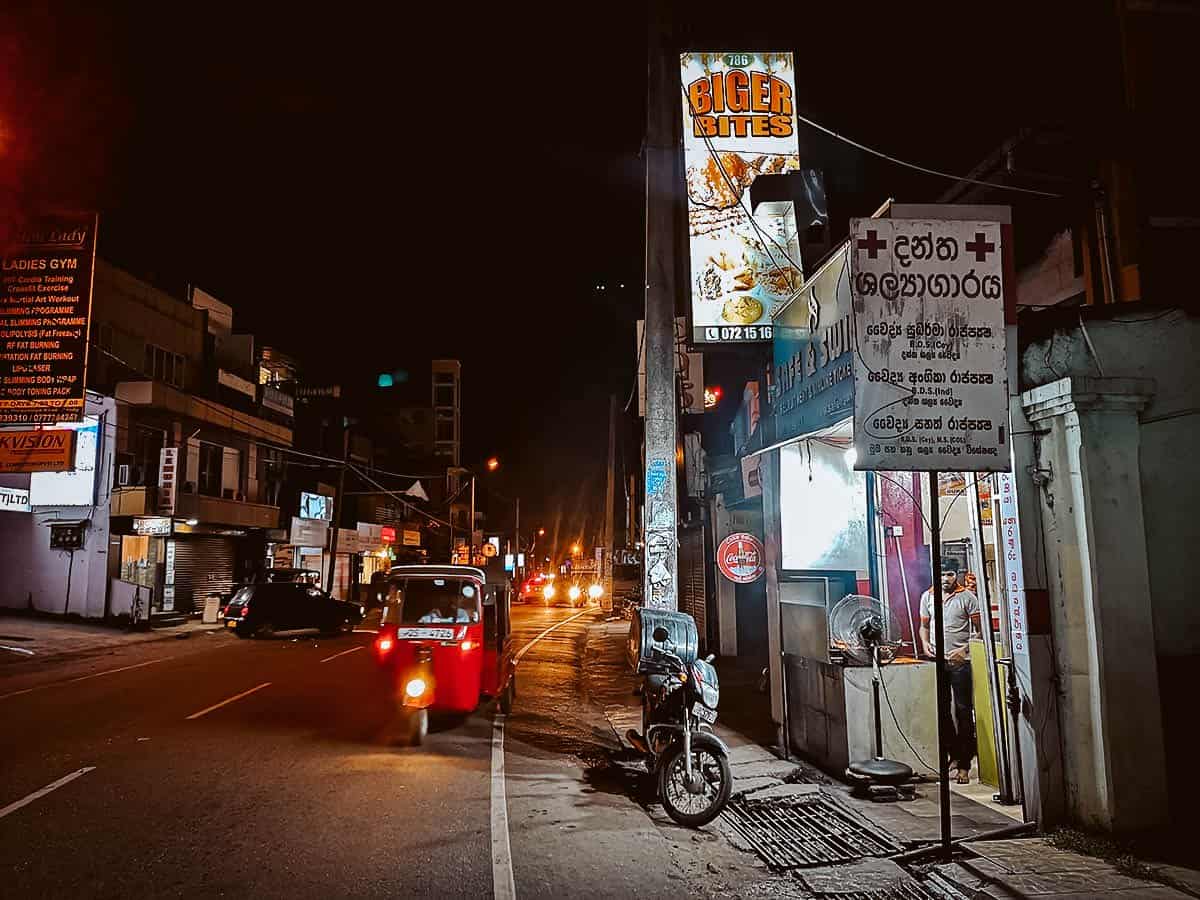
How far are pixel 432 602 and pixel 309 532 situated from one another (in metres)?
31.6

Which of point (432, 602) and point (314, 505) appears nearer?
point (432, 602)

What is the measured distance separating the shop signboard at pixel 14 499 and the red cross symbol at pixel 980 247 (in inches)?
1171

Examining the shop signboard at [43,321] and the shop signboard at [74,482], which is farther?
the shop signboard at [74,482]

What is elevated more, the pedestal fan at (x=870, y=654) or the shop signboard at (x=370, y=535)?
the shop signboard at (x=370, y=535)

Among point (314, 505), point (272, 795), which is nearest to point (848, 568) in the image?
point (272, 795)

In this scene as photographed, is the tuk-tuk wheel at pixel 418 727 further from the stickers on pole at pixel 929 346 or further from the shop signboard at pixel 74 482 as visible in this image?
the shop signboard at pixel 74 482

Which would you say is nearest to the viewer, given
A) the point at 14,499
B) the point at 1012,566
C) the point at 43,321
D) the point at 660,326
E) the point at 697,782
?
the point at 1012,566

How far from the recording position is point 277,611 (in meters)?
25.7

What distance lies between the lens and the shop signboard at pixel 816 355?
27.5ft

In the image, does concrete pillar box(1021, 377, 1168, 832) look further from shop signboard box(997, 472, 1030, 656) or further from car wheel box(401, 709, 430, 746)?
car wheel box(401, 709, 430, 746)

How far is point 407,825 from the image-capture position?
6.69 metres

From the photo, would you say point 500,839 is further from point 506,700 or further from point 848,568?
point 506,700

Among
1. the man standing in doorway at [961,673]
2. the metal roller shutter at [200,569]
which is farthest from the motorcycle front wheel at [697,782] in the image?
the metal roller shutter at [200,569]

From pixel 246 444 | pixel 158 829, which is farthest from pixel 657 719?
pixel 246 444
